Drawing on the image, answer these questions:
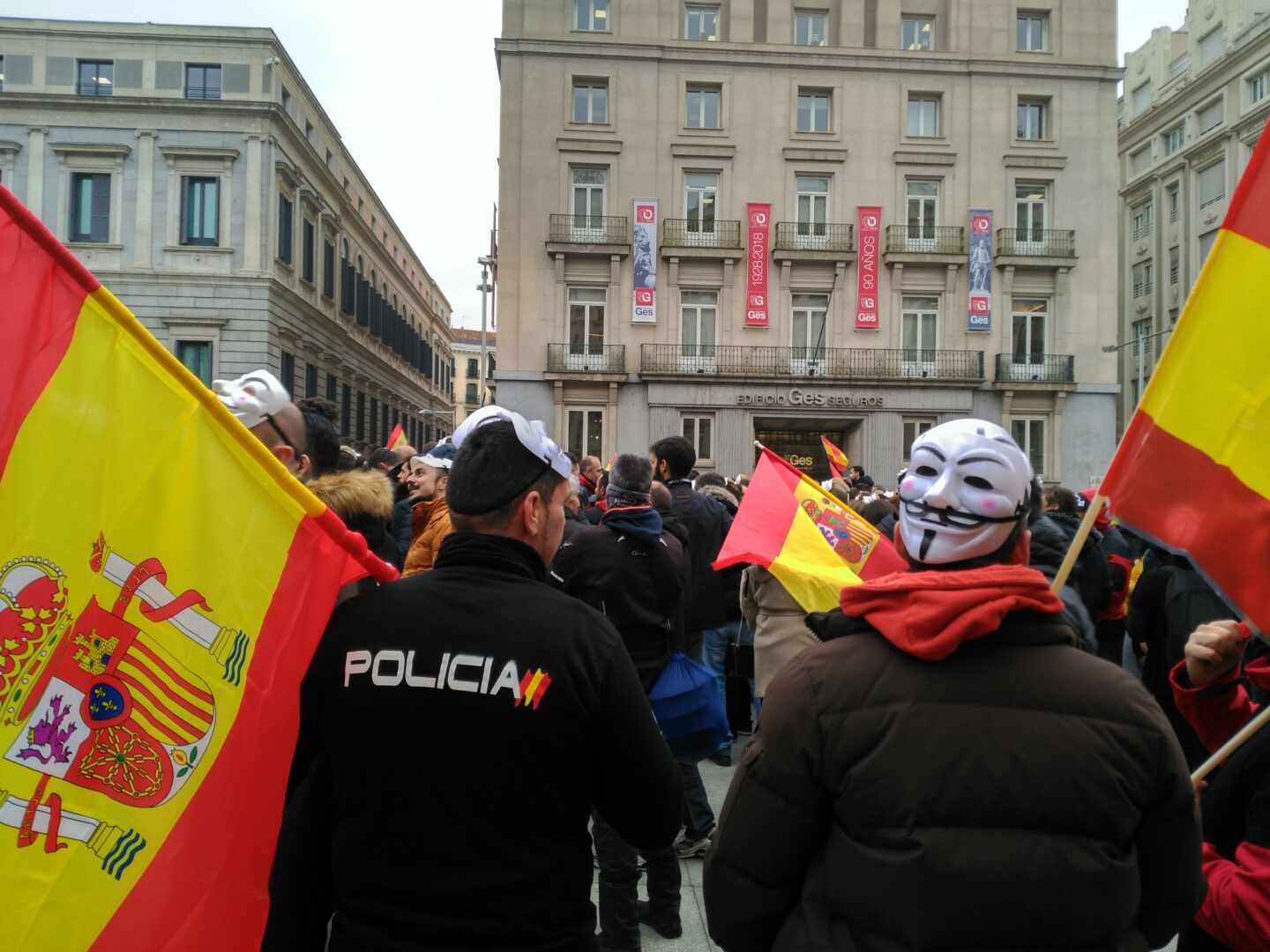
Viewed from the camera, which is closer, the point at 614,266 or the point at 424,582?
the point at 424,582

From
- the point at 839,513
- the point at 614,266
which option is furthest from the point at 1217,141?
the point at 839,513

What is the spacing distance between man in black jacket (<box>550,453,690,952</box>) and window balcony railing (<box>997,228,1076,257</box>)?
27.2 meters

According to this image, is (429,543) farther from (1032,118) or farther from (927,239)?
(1032,118)

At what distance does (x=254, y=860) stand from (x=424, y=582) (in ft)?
2.27

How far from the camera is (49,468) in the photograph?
5.69 feet

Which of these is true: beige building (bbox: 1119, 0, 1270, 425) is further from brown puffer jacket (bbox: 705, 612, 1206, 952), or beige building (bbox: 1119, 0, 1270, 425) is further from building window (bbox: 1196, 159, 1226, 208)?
brown puffer jacket (bbox: 705, 612, 1206, 952)

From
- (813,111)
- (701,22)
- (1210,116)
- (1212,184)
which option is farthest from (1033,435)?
(1210,116)

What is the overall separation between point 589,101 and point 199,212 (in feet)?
44.6

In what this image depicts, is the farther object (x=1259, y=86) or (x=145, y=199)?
(x=1259, y=86)

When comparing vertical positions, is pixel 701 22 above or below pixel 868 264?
above

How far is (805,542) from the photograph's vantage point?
17.4 feet

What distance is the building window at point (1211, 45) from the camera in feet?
143

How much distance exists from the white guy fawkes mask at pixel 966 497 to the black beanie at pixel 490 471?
862 millimetres

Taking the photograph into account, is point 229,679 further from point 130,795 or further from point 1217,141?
point 1217,141
